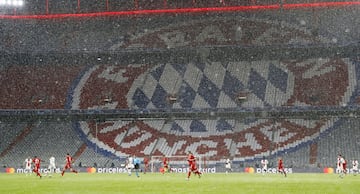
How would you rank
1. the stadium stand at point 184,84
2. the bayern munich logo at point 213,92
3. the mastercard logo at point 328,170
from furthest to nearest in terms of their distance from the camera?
Answer: the bayern munich logo at point 213,92, the stadium stand at point 184,84, the mastercard logo at point 328,170

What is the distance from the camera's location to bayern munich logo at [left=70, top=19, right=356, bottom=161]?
6125 cm

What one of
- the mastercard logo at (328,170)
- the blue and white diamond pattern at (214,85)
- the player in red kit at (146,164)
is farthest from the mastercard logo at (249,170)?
the blue and white diamond pattern at (214,85)

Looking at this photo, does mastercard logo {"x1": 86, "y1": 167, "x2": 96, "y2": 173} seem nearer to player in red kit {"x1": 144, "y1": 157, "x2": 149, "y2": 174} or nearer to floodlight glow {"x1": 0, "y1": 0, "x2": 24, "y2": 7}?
player in red kit {"x1": 144, "y1": 157, "x2": 149, "y2": 174}

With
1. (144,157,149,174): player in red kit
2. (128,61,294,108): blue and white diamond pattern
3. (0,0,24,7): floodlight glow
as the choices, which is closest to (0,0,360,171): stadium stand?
(128,61,294,108): blue and white diamond pattern

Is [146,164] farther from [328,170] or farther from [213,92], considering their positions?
[328,170]

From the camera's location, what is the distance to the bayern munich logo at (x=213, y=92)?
61.2 meters

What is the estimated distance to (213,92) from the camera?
2611 inches

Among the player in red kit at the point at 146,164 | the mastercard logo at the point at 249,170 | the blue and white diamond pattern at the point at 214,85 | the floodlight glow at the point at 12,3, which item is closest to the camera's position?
the player in red kit at the point at 146,164

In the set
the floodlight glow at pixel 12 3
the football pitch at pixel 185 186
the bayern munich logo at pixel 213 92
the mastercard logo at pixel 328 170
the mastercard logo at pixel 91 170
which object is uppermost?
the floodlight glow at pixel 12 3

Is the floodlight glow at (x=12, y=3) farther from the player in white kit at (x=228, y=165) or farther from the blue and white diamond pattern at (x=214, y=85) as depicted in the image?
the player in white kit at (x=228, y=165)

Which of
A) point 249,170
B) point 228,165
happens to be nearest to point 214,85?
point 249,170

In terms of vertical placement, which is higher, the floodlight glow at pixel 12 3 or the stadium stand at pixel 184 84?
the floodlight glow at pixel 12 3

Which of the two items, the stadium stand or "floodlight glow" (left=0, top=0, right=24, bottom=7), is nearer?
the stadium stand

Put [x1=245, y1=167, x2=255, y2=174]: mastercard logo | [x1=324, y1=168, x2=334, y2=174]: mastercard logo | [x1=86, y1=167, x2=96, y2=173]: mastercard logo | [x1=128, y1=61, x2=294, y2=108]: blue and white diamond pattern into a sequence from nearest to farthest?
[x1=324, y1=168, x2=334, y2=174]: mastercard logo → [x1=245, y1=167, x2=255, y2=174]: mastercard logo → [x1=86, y1=167, x2=96, y2=173]: mastercard logo → [x1=128, y1=61, x2=294, y2=108]: blue and white diamond pattern
